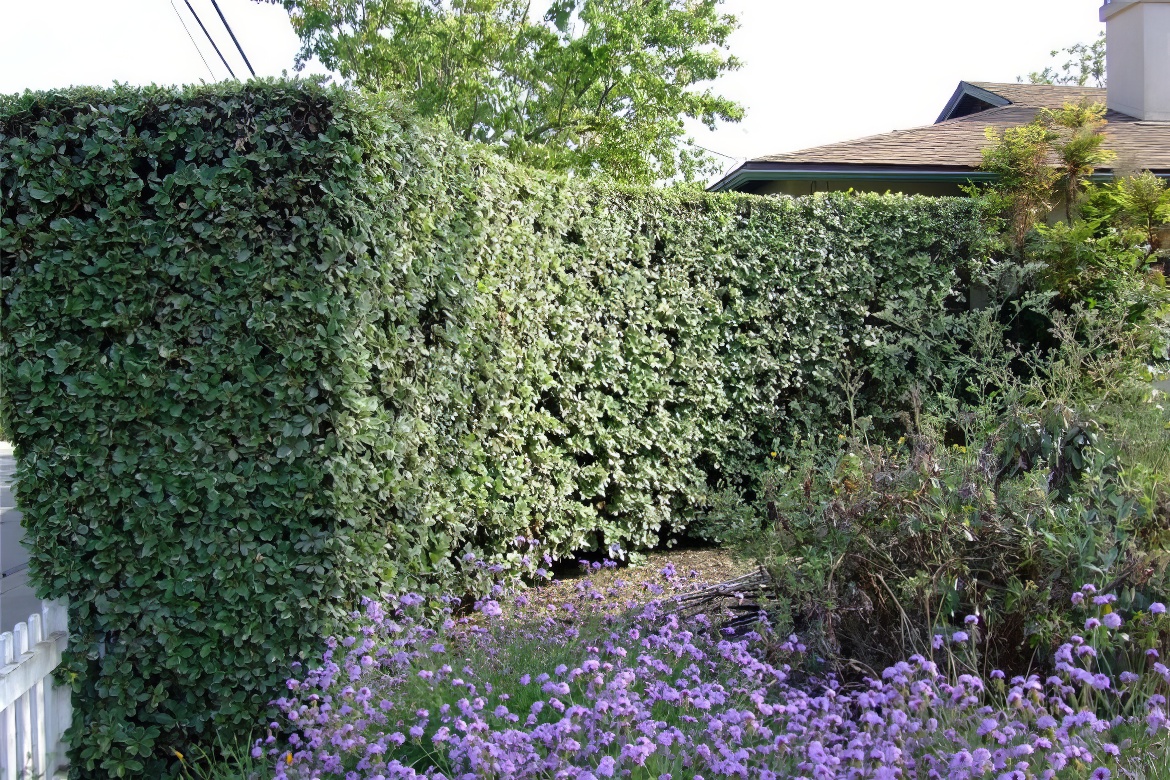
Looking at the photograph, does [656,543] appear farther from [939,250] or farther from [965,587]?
[939,250]

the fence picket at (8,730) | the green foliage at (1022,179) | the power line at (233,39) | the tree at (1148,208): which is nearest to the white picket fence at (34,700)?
the fence picket at (8,730)

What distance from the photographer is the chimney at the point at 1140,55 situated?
1266cm

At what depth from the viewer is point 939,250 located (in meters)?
8.92

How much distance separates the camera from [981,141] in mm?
12016

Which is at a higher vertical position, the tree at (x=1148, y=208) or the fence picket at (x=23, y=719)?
the tree at (x=1148, y=208)

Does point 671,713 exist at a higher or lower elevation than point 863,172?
lower

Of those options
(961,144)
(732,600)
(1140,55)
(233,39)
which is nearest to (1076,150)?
(961,144)

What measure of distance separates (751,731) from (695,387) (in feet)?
15.2

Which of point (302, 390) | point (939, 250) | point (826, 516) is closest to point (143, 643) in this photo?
point (302, 390)

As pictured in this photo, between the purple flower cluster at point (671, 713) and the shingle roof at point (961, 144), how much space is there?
8302 mm

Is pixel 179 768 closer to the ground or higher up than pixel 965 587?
closer to the ground

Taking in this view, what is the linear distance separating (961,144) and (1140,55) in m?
3.42

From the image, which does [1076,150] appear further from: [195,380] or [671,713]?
[195,380]

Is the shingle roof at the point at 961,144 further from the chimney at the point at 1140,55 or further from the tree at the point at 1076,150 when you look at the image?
the tree at the point at 1076,150
